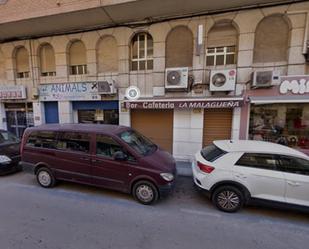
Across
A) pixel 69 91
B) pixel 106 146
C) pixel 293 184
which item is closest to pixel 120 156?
pixel 106 146

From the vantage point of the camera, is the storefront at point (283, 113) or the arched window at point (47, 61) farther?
the arched window at point (47, 61)

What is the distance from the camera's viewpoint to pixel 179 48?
6.96 metres

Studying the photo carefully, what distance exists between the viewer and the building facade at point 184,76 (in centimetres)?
604

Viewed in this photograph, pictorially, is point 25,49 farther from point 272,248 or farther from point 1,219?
point 272,248

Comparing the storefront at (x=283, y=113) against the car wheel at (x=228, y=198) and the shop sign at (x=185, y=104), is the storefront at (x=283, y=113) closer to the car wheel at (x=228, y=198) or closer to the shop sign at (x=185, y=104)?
the shop sign at (x=185, y=104)

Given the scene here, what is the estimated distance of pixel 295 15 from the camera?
5.74 metres

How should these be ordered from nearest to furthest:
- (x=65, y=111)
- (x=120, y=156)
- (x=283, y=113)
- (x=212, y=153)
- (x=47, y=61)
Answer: (x=120, y=156) → (x=212, y=153) → (x=283, y=113) → (x=65, y=111) → (x=47, y=61)

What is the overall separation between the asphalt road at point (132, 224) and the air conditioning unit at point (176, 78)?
386cm

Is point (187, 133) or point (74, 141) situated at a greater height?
point (74, 141)

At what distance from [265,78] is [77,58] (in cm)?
757

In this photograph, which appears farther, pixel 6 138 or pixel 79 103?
pixel 79 103

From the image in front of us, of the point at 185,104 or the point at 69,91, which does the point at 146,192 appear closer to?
the point at 185,104

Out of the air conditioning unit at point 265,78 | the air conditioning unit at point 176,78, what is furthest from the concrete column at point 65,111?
the air conditioning unit at point 265,78

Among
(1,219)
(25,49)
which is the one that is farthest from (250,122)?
(25,49)
